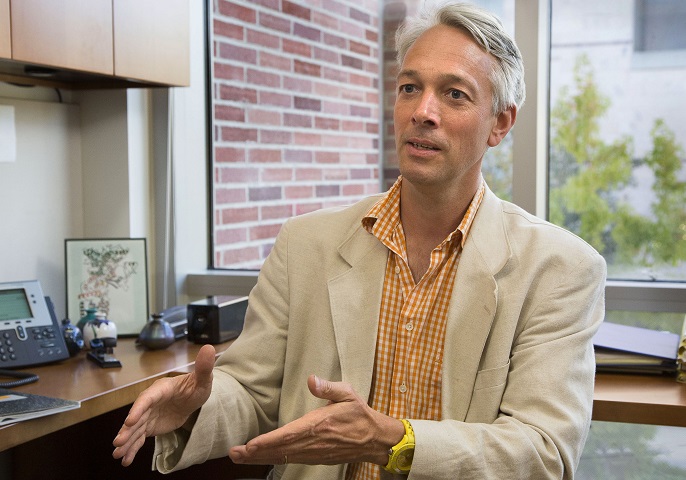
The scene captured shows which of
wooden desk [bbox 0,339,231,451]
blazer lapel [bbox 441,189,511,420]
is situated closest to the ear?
blazer lapel [bbox 441,189,511,420]

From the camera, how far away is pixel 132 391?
6.88ft

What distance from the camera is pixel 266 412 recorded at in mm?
1830

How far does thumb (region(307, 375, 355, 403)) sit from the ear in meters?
0.71

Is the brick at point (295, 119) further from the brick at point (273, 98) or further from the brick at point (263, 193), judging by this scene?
the brick at point (263, 193)

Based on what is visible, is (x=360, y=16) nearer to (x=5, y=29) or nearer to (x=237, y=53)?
(x=237, y=53)

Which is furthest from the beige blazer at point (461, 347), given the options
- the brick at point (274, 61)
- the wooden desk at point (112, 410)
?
the brick at point (274, 61)

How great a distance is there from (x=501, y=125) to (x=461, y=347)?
520 mm

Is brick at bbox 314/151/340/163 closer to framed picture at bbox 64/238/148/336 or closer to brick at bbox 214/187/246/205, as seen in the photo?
brick at bbox 214/187/246/205

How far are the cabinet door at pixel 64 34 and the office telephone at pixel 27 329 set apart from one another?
2.03 ft

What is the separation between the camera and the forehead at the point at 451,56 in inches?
69.1

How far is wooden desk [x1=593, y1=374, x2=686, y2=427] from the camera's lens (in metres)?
1.90

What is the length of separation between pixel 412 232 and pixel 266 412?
1.61 feet

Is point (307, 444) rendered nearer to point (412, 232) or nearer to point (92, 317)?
point (412, 232)

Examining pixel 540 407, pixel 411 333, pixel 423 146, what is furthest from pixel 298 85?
pixel 540 407
